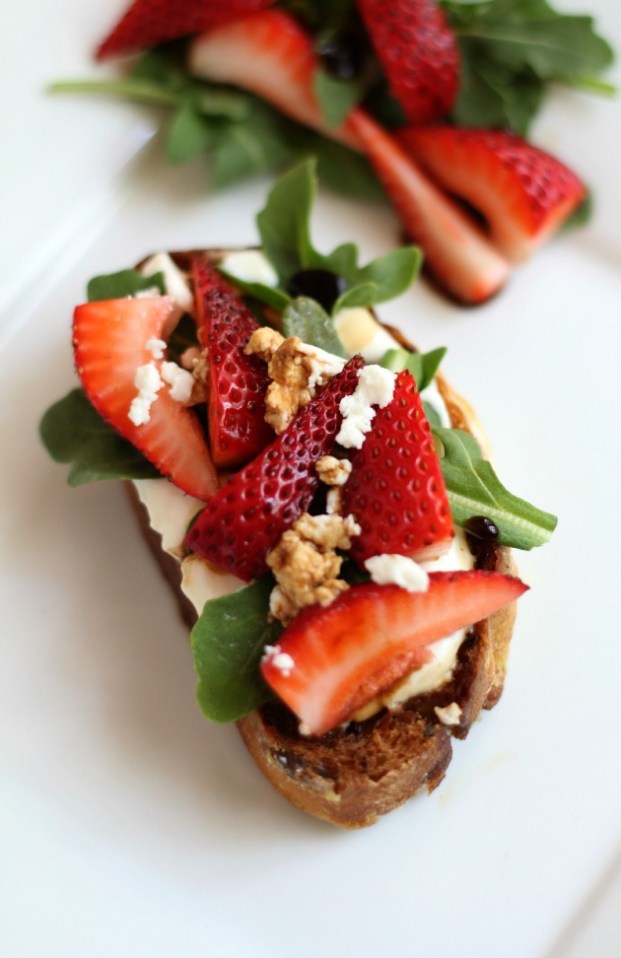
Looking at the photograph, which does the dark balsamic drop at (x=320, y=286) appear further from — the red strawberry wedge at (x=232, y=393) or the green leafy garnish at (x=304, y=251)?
the red strawberry wedge at (x=232, y=393)

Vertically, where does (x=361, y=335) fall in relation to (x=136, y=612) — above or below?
above

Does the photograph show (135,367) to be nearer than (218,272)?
Yes

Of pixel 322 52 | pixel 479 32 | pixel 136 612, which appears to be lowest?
pixel 136 612

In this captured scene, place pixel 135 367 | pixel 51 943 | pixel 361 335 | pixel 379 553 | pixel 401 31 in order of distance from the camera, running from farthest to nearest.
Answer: pixel 401 31
pixel 361 335
pixel 135 367
pixel 51 943
pixel 379 553

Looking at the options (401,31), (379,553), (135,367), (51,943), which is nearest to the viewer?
(379,553)

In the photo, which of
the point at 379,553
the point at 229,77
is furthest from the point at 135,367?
the point at 229,77

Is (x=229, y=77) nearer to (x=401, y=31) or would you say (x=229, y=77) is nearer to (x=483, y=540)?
(x=401, y=31)

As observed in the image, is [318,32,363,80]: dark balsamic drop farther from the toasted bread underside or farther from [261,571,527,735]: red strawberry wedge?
[261,571,527,735]: red strawberry wedge
